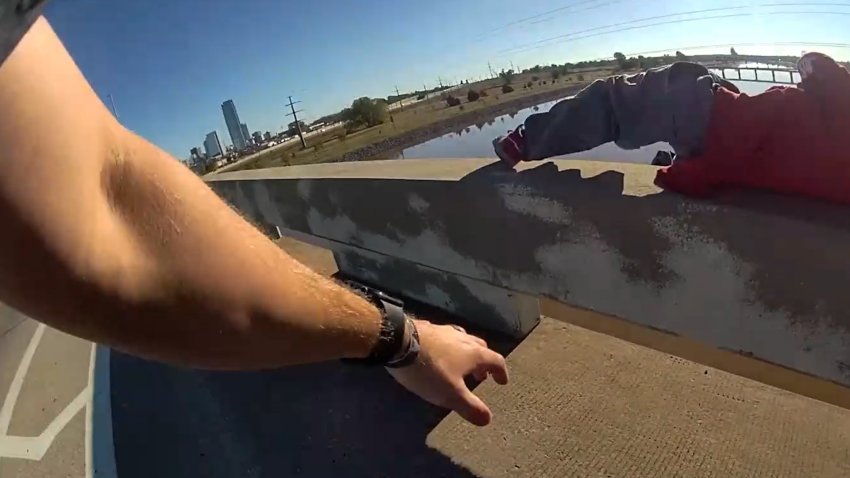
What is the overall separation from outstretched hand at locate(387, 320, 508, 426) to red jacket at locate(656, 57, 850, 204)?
3.29 feet

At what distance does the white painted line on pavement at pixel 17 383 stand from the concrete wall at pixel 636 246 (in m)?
3.24

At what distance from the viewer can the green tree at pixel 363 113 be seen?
1210 inches

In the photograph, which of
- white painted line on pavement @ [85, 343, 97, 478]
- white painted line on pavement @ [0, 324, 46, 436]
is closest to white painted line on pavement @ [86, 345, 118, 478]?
white painted line on pavement @ [85, 343, 97, 478]

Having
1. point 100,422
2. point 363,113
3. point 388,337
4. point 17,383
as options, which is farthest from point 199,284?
point 363,113

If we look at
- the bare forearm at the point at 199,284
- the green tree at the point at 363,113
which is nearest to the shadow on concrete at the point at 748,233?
the bare forearm at the point at 199,284

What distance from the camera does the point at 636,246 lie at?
2.24 metres

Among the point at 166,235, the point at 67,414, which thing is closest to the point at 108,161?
the point at 166,235

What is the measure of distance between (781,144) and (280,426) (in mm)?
2725

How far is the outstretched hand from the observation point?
5.18 ft

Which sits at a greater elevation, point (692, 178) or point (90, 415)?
point (692, 178)

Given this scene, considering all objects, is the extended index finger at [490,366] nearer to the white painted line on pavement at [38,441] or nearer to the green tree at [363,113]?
the white painted line on pavement at [38,441]

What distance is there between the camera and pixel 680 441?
256cm

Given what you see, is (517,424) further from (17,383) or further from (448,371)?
(17,383)

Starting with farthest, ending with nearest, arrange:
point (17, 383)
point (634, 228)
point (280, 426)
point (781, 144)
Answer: point (17, 383)
point (280, 426)
point (634, 228)
point (781, 144)
